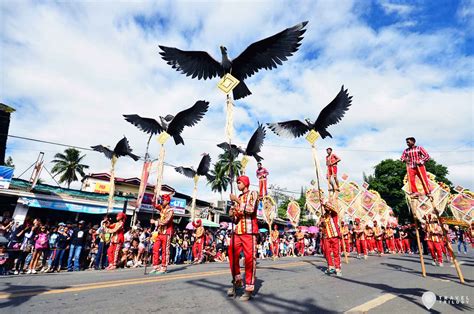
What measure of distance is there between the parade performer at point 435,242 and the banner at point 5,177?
23.6 metres

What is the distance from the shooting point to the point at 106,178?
31.8 metres

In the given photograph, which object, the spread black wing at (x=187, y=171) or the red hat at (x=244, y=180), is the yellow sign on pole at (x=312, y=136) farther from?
the spread black wing at (x=187, y=171)

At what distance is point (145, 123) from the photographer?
13.7m

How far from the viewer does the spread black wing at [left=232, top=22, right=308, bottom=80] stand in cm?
562

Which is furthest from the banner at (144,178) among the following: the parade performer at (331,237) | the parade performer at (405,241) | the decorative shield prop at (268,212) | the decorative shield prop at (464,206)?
the parade performer at (405,241)

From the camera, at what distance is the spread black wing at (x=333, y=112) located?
9.77 metres

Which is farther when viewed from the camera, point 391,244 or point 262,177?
point 391,244

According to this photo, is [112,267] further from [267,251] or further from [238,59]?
[267,251]

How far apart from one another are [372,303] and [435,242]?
29.6 feet

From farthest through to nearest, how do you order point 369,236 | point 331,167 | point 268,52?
point 369,236 → point 331,167 → point 268,52

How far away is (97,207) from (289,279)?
19.9 m

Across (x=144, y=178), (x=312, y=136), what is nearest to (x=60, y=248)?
(x=144, y=178)

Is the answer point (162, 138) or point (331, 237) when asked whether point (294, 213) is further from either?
point (331, 237)

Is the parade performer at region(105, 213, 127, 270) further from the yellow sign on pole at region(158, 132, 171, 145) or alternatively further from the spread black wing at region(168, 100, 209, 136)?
the spread black wing at region(168, 100, 209, 136)
